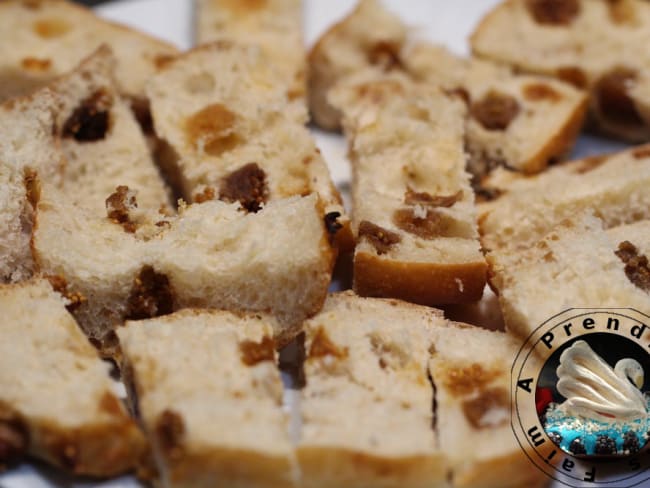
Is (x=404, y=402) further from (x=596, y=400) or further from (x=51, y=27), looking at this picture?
(x=51, y=27)

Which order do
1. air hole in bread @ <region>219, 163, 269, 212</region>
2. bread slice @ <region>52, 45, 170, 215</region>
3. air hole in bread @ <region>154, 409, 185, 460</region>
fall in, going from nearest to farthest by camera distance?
1. air hole in bread @ <region>154, 409, 185, 460</region>
2. air hole in bread @ <region>219, 163, 269, 212</region>
3. bread slice @ <region>52, 45, 170, 215</region>

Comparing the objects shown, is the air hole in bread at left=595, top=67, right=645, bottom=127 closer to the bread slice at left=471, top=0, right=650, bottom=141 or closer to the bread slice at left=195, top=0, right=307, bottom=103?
the bread slice at left=471, top=0, right=650, bottom=141

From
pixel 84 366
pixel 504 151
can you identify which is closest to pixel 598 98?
pixel 504 151

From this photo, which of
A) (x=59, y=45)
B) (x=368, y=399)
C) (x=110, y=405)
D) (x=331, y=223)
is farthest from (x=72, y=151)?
(x=368, y=399)

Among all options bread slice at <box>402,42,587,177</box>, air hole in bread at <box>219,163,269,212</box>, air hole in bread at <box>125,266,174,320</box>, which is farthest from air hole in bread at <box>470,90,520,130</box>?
air hole in bread at <box>125,266,174,320</box>

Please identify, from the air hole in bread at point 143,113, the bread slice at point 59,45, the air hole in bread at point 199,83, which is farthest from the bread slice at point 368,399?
the bread slice at point 59,45

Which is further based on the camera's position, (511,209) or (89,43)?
(89,43)

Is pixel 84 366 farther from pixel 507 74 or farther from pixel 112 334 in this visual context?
pixel 507 74

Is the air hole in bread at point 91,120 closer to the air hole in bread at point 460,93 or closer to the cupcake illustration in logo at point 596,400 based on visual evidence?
the air hole in bread at point 460,93
